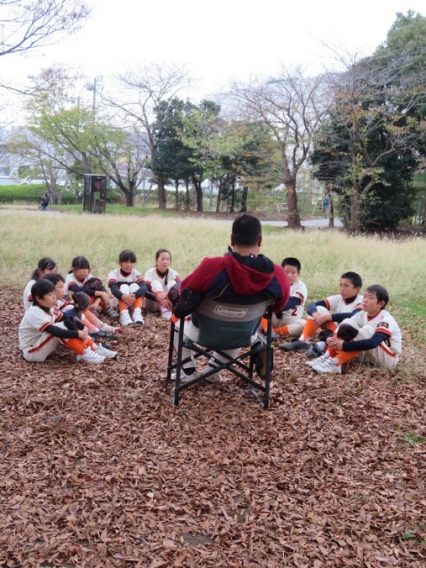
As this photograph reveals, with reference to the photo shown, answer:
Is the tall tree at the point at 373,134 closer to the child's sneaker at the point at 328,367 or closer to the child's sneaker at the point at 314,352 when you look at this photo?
the child's sneaker at the point at 314,352

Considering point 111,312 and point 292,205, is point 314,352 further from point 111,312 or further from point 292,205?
point 292,205

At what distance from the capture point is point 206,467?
261cm

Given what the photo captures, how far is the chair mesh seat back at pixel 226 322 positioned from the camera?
9.78 ft

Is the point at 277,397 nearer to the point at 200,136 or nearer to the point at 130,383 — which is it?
the point at 130,383

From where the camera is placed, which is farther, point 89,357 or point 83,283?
point 83,283

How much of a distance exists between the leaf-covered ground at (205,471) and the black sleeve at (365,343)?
263 millimetres

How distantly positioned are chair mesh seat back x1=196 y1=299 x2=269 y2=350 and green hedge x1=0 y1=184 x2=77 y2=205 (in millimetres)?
26432

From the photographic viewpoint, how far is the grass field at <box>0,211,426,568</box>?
205 cm

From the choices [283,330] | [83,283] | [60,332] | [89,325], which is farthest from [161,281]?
[60,332]

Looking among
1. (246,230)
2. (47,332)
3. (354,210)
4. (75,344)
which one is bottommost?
(75,344)

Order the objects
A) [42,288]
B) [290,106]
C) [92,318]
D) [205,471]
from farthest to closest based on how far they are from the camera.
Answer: [290,106] < [92,318] < [42,288] < [205,471]

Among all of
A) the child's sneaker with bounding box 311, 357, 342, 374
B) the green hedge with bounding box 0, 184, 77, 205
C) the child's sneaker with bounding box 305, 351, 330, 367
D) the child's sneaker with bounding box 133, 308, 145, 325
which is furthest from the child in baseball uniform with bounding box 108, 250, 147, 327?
the green hedge with bounding box 0, 184, 77, 205

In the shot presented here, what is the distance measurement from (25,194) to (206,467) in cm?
2796

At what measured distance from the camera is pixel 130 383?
142 inches
